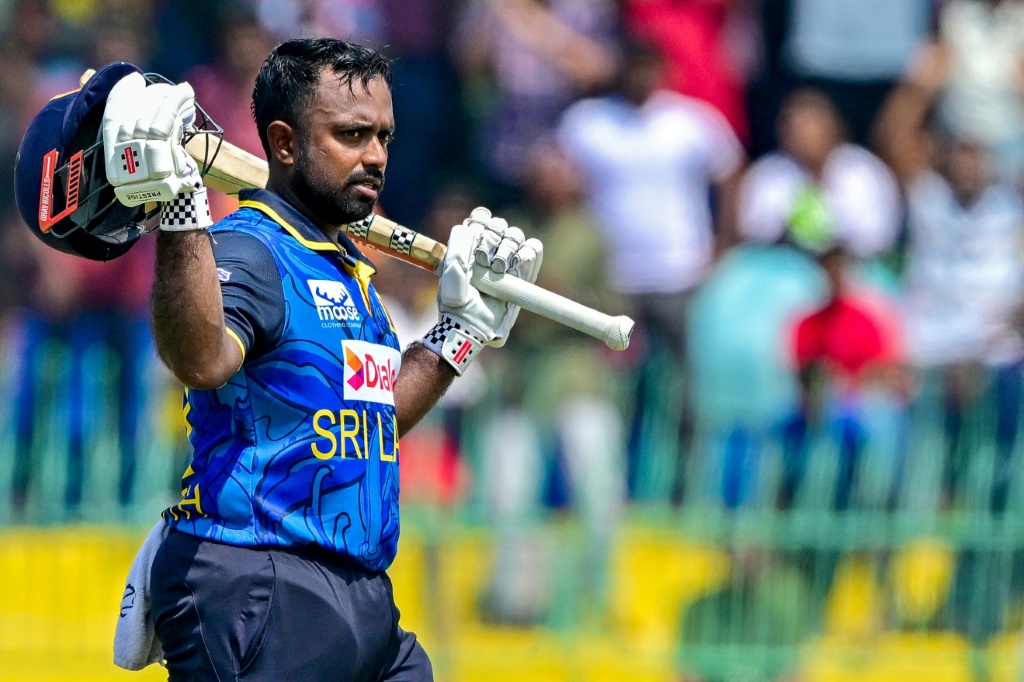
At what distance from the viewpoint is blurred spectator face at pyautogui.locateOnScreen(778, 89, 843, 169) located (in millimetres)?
9945

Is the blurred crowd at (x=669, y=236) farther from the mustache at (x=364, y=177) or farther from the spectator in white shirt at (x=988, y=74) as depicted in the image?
the mustache at (x=364, y=177)

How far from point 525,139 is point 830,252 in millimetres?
2719

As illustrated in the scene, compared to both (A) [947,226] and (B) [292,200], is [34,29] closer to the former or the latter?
(A) [947,226]

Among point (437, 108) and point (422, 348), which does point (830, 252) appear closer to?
point (437, 108)

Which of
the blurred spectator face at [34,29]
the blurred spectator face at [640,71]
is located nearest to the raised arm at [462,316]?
the blurred spectator face at [640,71]

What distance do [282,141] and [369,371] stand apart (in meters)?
0.61

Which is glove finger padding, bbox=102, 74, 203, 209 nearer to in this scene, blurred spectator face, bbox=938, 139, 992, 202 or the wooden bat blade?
the wooden bat blade

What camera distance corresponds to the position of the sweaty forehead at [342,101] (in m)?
3.85

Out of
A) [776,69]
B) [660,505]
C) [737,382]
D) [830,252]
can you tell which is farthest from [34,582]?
[776,69]

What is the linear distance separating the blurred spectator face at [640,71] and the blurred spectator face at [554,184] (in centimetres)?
Result: 75

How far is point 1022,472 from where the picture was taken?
7766mm

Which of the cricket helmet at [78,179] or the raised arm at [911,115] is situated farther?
the raised arm at [911,115]

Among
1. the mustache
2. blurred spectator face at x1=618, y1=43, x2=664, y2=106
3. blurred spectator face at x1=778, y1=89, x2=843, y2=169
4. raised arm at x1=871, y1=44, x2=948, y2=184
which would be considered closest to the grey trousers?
the mustache

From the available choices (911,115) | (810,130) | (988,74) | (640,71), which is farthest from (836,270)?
(988,74)
